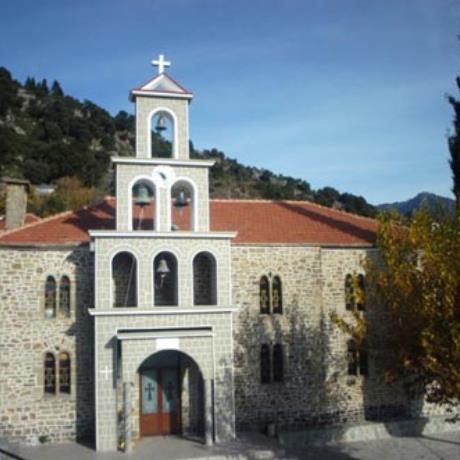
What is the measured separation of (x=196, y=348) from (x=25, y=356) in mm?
5044

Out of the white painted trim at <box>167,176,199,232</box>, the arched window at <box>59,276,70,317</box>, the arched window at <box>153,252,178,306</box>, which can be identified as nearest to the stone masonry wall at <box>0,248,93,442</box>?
the arched window at <box>59,276,70,317</box>

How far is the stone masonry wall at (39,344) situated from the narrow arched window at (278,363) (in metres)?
5.89

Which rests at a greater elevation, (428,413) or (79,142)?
(79,142)

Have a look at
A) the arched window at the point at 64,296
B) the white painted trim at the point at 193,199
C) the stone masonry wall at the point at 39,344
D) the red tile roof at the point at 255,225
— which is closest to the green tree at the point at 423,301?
the red tile roof at the point at 255,225

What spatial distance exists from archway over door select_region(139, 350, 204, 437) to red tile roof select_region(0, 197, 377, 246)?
4.30 meters

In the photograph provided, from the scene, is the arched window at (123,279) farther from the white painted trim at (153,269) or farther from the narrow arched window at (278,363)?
the narrow arched window at (278,363)

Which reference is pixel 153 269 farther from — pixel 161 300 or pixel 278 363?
pixel 278 363

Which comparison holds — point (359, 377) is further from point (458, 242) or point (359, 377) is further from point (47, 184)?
point (47, 184)

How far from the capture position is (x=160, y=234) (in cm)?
1830

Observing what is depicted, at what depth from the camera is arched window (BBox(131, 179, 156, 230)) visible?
1861 centimetres

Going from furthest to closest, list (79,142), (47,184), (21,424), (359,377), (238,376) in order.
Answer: (79,142)
(47,184)
(359,377)
(238,376)
(21,424)

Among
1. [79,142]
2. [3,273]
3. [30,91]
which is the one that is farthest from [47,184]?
[3,273]

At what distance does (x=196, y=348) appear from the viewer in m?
18.0

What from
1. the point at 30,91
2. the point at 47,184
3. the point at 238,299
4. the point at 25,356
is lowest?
the point at 25,356
